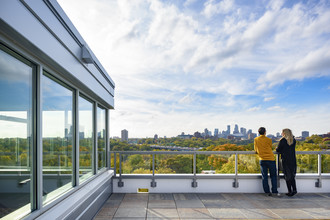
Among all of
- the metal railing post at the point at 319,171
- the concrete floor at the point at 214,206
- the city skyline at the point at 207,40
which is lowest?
the concrete floor at the point at 214,206

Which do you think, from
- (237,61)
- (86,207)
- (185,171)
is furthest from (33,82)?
(237,61)

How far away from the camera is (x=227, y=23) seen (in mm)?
11648

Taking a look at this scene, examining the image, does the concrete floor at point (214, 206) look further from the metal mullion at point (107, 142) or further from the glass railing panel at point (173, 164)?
the metal mullion at point (107, 142)

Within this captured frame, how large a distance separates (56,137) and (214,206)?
359 cm

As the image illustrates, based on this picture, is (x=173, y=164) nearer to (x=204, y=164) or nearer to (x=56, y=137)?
(x=204, y=164)

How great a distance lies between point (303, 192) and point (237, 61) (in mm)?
11902

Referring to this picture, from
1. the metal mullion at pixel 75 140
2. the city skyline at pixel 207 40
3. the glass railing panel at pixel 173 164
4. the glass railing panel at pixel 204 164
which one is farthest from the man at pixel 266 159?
the metal mullion at pixel 75 140

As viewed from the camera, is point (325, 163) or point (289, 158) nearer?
point (289, 158)

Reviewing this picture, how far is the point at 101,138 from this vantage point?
20.8 ft

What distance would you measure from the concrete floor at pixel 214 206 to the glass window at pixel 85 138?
89 cm

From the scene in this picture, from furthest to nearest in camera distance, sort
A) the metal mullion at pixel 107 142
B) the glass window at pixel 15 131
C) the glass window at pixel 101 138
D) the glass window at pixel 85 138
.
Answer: the metal mullion at pixel 107 142, the glass window at pixel 101 138, the glass window at pixel 85 138, the glass window at pixel 15 131

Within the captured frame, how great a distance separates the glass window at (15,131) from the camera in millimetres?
2111

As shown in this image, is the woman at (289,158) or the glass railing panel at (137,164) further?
the glass railing panel at (137,164)

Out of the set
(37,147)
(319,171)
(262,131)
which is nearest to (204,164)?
(262,131)
